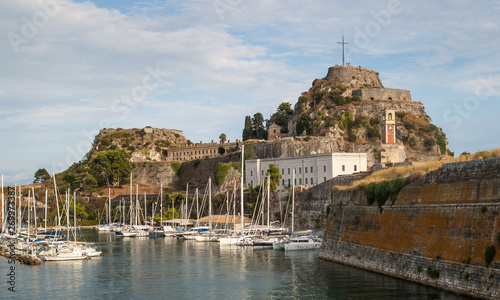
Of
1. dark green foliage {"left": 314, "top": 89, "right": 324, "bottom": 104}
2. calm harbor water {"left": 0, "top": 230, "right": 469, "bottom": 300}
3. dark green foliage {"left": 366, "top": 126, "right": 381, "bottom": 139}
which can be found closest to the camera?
calm harbor water {"left": 0, "top": 230, "right": 469, "bottom": 300}

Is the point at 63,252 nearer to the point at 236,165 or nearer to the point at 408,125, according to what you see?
the point at 236,165

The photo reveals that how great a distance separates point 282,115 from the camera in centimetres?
12362

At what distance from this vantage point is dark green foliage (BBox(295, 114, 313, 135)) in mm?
103488

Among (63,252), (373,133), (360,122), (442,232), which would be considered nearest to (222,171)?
(360,122)

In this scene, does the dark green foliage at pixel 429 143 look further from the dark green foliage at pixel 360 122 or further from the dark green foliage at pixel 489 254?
the dark green foliage at pixel 489 254

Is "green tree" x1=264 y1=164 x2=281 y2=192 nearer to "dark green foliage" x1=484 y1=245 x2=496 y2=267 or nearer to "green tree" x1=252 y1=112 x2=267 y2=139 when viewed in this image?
"green tree" x1=252 y1=112 x2=267 y2=139

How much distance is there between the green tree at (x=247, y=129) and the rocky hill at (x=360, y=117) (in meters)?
11.6

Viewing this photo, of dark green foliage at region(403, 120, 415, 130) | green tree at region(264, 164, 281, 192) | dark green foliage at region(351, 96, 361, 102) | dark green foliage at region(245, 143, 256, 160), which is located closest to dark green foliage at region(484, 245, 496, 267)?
green tree at region(264, 164, 281, 192)

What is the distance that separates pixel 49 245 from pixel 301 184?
127 ft

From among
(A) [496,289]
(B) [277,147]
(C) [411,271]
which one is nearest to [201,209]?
(B) [277,147]

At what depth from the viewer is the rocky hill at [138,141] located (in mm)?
135625

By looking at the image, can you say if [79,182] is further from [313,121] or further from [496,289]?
[496,289]

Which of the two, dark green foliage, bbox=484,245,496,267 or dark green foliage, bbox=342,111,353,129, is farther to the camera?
dark green foliage, bbox=342,111,353,129

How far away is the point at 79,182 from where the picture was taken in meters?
122
